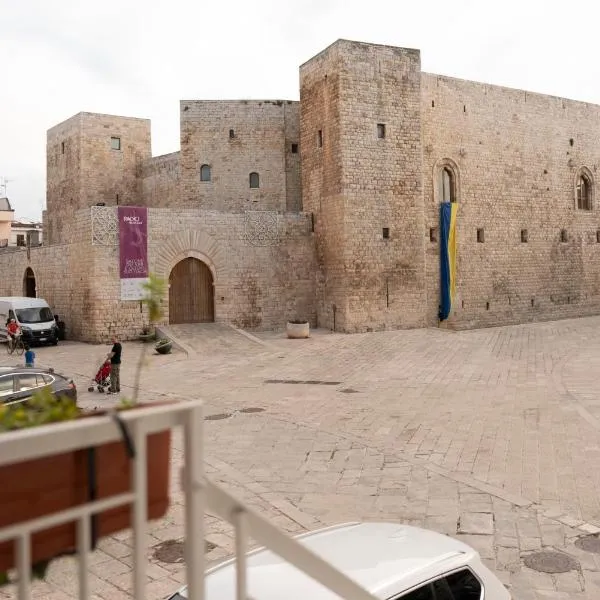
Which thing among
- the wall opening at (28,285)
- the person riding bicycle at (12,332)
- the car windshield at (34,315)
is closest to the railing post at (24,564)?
the person riding bicycle at (12,332)

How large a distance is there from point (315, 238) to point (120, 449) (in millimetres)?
21927

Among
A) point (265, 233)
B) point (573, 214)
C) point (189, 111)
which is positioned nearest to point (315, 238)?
point (265, 233)

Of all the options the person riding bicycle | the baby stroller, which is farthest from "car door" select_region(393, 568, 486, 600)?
the person riding bicycle

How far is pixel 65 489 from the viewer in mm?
1583

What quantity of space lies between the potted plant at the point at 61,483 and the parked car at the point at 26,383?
8059 millimetres

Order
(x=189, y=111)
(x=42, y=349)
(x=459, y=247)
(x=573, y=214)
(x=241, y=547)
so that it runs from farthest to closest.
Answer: (x=573, y=214), (x=189, y=111), (x=459, y=247), (x=42, y=349), (x=241, y=547)

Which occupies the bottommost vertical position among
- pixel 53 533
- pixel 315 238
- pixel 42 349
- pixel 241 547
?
pixel 42 349

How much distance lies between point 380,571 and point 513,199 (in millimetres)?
25627

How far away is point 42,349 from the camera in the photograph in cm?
1952

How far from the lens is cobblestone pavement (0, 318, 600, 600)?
5.38 meters

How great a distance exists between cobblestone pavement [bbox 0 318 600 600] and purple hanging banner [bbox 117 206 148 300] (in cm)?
319

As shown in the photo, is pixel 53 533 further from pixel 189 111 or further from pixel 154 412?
pixel 189 111

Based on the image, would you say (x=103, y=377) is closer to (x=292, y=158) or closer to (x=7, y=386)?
(x=7, y=386)

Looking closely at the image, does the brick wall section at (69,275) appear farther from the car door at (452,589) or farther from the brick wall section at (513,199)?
the car door at (452,589)
